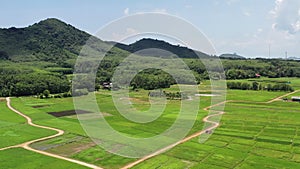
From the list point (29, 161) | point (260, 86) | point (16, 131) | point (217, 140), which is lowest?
point (29, 161)

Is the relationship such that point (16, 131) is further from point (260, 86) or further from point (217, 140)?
point (260, 86)

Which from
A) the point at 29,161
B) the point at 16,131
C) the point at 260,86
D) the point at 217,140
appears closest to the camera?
the point at 29,161

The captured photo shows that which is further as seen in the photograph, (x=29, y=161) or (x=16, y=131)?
(x=16, y=131)

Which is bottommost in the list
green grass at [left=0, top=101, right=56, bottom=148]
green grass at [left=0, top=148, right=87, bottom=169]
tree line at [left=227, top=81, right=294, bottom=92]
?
green grass at [left=0, top=148, right=87, bottom=169]

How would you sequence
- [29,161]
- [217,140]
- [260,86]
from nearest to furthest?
[29,161], [217,140], [260,86]

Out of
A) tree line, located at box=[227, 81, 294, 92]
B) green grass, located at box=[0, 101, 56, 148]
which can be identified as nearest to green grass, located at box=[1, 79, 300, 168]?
green grass, located at box=[0, 101, 56, 148]

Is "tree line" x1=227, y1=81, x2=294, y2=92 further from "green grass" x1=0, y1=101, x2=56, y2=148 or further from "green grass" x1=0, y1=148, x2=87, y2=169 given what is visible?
"green grass" x1=0, y1=148, x2=87, y2=169

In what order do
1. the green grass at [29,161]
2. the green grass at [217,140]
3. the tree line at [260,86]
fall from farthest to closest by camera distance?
1. the tree line at [260,86]
2. the green grass at [217,140]
3. the green grass at [29,161]

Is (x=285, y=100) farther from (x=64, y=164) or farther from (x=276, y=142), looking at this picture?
(x=64, y=164)

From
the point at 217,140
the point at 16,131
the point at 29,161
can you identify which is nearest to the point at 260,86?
the point at 217,140

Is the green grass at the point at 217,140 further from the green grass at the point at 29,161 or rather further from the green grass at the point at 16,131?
the green grass at the point at 16,131

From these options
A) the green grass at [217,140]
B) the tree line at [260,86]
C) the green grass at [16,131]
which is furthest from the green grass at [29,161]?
the tree line at [260,86]

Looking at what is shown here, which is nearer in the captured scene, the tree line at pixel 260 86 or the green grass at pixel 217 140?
the green grass at pixel 217 140
